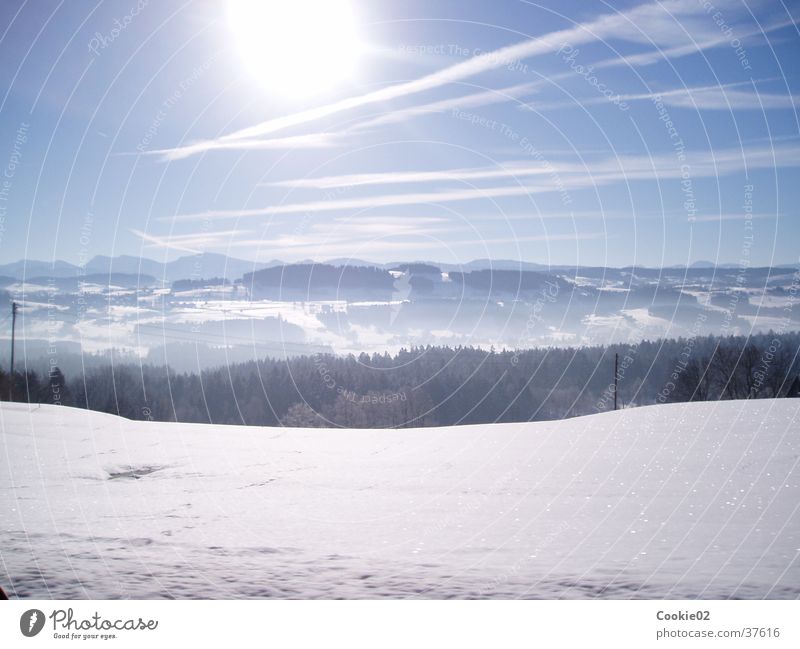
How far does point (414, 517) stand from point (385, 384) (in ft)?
155

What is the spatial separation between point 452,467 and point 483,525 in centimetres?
360

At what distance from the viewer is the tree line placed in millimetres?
41031
